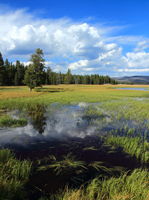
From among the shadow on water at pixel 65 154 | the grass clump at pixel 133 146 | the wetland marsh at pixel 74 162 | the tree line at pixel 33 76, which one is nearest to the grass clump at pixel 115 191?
the wetland marsh at pixel 74 162

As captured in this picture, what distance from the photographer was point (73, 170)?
21.3 feet

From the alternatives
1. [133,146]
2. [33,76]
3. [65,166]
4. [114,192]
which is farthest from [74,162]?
[33,76]

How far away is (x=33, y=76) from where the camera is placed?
46188 millimetres

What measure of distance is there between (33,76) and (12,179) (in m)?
44.1

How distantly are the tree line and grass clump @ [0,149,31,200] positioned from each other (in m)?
41.9

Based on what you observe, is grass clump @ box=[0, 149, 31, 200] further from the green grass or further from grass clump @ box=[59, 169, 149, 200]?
grass clump @ box=[59, 169, 149, 200]

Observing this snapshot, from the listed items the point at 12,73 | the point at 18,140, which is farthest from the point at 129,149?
the point at 12,73

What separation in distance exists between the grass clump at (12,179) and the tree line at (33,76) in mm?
41913

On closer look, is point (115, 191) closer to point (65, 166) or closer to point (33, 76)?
point (65, 166)

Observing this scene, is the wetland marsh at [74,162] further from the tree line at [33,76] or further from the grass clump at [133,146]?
the tree line at [33,76]

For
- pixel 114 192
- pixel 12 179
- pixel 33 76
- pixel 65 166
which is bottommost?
pixel 65 166

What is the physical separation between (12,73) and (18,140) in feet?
269

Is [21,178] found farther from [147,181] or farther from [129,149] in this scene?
[129,149]

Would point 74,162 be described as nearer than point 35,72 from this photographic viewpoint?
Yes
